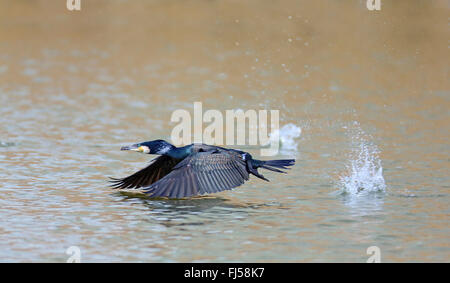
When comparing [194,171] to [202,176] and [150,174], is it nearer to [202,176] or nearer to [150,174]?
[202,176]

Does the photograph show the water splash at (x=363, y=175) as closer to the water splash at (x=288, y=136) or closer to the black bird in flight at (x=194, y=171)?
the black bird in flight at (x=194, y=171)

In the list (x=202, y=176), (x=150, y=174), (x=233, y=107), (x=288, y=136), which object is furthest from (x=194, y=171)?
(x=233, y=107)

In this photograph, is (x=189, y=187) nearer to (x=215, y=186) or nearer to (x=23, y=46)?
(x=215, y=186)

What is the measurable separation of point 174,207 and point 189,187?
0.36m

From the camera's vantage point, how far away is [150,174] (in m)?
9.74

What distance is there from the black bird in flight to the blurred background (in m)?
0.26

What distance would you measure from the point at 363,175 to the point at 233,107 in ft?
21.0

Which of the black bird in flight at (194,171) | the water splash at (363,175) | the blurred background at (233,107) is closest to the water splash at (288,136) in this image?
the blurred background at (233,107)

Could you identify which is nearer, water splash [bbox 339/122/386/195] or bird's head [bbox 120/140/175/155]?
bird's head [bbox 120/140/175/155]

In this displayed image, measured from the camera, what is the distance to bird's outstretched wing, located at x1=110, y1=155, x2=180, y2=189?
31.9ft

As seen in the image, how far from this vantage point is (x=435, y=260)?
7.04 m

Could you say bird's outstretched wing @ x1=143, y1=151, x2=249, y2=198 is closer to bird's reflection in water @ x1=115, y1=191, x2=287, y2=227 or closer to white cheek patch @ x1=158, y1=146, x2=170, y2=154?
bird's reflection in water @ x1=115, y1=191, x2=287, y2=227

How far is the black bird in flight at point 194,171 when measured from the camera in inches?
344

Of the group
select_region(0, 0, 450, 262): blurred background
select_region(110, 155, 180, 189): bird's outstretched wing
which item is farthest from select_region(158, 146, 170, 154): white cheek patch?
select_region(0, 0, 450, 262): blurred background
